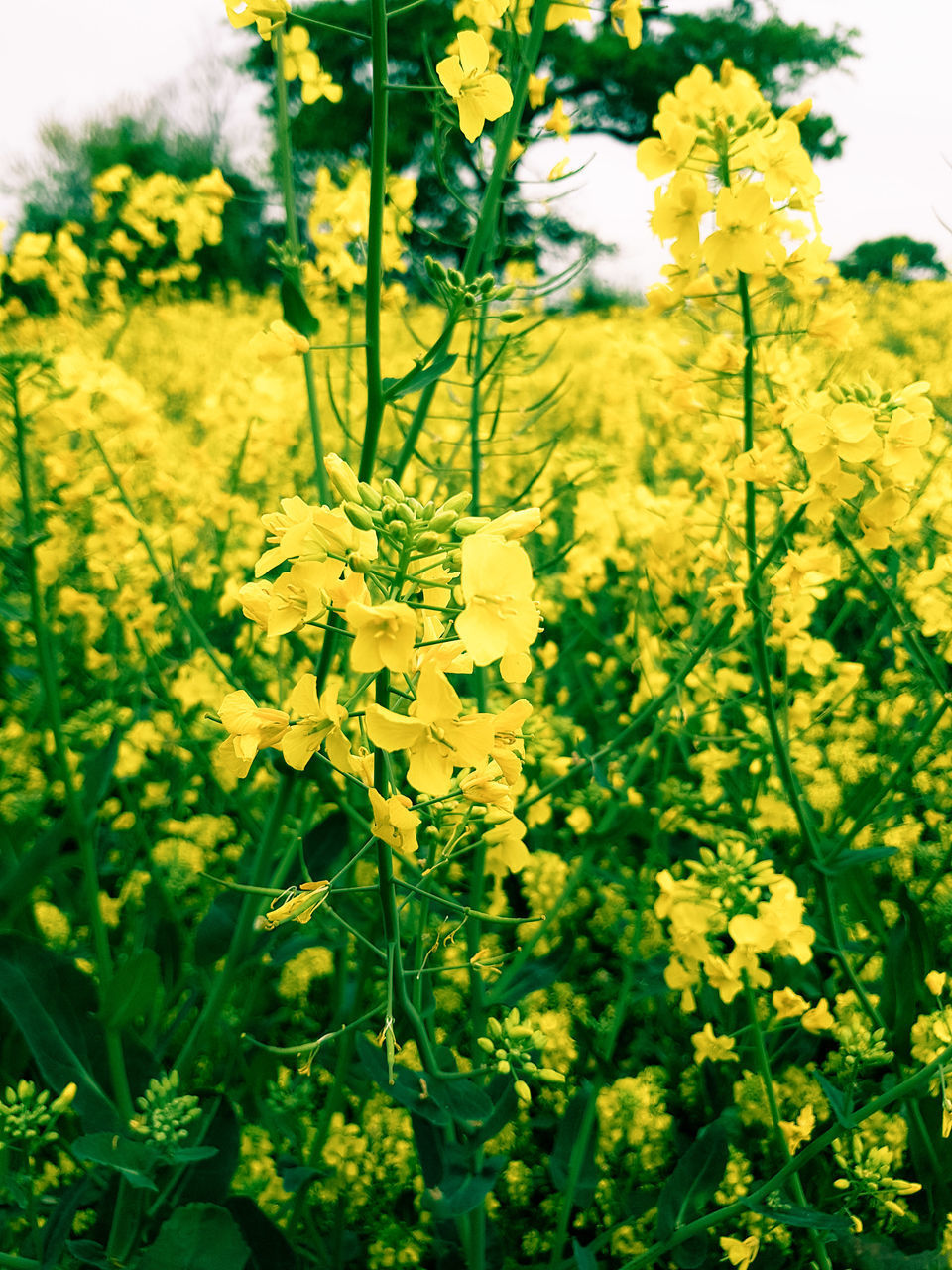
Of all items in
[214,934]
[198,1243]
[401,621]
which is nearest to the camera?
[401,621]

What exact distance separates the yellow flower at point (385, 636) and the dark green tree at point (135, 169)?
17200 millimetres

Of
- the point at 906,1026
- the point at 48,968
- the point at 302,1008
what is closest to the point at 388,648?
the point at 48,968

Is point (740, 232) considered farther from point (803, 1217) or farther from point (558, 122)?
point (803, 1217)

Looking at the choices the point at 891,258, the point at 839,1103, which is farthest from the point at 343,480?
the point at 891,258

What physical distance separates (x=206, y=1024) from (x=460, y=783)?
85 cm

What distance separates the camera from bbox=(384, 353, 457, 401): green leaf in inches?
47.7

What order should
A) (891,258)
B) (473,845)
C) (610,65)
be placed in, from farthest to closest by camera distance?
(610,65)
(891,258)
(473,845)

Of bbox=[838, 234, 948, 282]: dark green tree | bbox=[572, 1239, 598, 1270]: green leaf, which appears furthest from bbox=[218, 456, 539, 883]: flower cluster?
bbox=[838, 234, 948, 282]: dark green tree

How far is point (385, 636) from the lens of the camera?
2.71 feet

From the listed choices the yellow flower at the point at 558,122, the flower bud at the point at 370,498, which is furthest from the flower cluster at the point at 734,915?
the yellow flower at the point at 558,122

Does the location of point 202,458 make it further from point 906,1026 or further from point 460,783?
point 906,1026

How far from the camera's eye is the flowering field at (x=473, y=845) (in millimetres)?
1037

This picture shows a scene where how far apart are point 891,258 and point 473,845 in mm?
17520

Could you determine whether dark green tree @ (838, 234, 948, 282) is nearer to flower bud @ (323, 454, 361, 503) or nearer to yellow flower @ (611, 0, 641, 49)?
yellow flower @ (611, 0, 641, 49)
